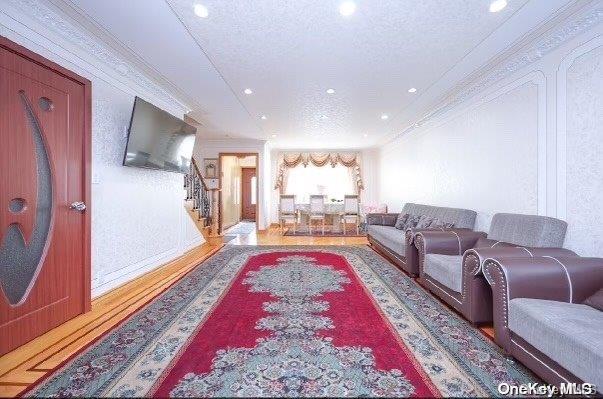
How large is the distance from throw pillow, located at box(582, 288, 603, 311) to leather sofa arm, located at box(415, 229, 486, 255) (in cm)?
150

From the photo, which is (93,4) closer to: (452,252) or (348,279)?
(348,279)

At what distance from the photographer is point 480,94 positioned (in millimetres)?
3922

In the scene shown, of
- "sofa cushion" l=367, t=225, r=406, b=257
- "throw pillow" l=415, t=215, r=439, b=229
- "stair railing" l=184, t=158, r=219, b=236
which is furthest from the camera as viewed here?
"stair railing" l=184, t=158, r=219, b=236

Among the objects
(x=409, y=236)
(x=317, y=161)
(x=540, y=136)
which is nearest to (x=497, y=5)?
(x=540, y=136)

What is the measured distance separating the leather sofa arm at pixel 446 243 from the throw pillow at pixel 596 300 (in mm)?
1497

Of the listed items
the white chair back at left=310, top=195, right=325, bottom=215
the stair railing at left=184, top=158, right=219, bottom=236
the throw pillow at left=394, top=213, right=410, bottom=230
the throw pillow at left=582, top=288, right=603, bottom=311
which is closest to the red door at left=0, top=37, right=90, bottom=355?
the stair railing at left=184, top=158, right=219, bottom=236

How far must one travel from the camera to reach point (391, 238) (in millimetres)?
4578

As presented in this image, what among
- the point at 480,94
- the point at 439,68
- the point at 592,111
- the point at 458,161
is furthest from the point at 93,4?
the point at 458,161

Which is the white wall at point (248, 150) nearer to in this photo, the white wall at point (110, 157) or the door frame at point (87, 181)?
the white wall at point (110, 157)

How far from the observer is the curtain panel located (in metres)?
9.70

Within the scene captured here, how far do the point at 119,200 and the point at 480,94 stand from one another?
4938mm

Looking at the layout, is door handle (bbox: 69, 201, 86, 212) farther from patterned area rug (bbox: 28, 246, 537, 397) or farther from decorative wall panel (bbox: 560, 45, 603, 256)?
decorative wall panel (bbox: 560, 45, 603, 256)

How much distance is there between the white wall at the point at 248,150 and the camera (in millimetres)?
8281

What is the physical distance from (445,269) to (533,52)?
2404 mm
